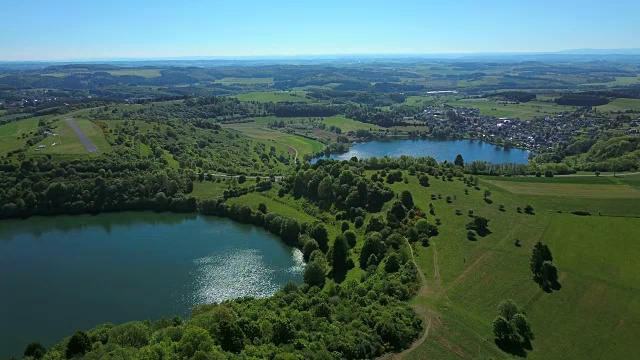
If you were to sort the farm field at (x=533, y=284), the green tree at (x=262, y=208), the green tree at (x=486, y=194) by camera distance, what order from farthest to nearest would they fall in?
the green tree at (x=262, y=208)
the green tree at (x=486, y=194)
the farm field at (x=533, y=284)

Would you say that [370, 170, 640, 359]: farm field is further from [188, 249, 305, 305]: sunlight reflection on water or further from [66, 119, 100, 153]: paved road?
[66, 119, 100, 153]: paved road

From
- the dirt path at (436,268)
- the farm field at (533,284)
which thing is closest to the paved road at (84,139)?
the farm field at (533,284)

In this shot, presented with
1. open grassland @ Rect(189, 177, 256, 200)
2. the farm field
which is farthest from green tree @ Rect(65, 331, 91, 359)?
open grassland @ Rect(189, 177, 256, 200)

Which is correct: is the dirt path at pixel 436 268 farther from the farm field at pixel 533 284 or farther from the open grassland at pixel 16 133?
the open grassland at pixel 16 133

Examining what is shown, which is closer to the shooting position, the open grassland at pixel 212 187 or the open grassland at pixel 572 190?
the open grassland at pixel 572 190

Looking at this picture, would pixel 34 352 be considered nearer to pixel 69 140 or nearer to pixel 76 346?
pixel 76 346

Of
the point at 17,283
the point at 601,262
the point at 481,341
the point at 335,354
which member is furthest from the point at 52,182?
the point at 601,262
